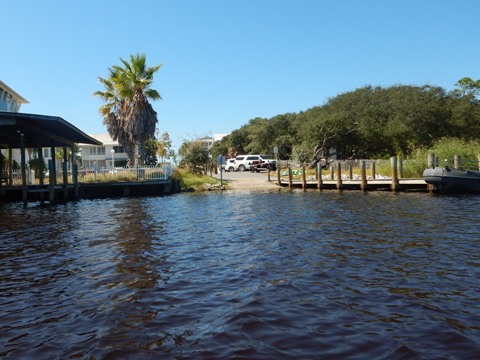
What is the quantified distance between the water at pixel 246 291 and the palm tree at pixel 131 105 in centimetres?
2119

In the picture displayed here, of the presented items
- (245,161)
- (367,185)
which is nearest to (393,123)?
(245,161)

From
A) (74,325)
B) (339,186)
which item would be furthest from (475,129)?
(74,325)

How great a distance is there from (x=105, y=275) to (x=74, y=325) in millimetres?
2571

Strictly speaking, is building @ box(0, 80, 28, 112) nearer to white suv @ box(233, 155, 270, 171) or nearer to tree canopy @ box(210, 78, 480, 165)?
white suv @ box(233, 155, 270, 171)

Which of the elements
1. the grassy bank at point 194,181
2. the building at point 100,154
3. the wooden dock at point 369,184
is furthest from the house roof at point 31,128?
the building at point 100,154

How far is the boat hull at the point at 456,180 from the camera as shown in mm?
23156

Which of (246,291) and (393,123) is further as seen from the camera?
(393,123)

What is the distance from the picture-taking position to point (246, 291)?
7.08 metres

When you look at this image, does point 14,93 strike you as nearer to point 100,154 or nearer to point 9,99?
point 9,99

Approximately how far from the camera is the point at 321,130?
45688mm

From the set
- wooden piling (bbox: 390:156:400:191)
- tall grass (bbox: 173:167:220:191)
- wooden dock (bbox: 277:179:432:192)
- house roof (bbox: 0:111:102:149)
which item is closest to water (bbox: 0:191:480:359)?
house roof (bbox: 0:111:102:149)

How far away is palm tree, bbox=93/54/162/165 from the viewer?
33906 millimetres

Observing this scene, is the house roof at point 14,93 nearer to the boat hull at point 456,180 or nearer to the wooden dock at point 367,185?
the wooden dock at point 367,185

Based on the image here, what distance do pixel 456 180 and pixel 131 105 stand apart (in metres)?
24.5
